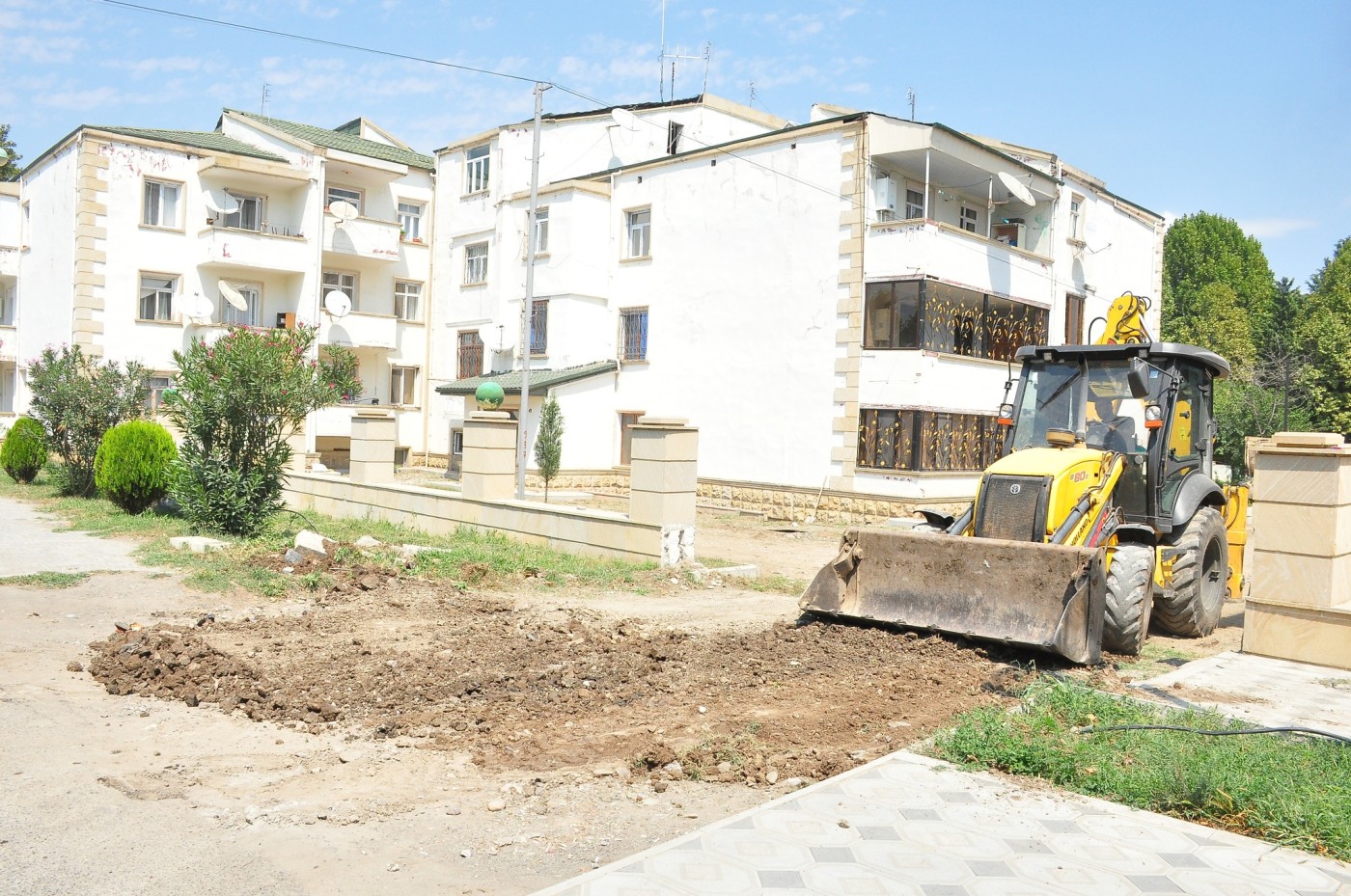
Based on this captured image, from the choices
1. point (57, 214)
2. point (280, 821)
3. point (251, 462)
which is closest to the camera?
point (280, 821)

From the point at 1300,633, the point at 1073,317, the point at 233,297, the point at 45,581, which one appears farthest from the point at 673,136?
the point at 1300,633

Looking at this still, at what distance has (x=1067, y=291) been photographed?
27.9 metres

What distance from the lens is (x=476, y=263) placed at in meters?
33.8

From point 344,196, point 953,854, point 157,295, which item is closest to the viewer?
point 953,854

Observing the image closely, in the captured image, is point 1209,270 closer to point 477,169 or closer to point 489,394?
point 477,169

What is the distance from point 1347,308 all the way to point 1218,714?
51562 mm

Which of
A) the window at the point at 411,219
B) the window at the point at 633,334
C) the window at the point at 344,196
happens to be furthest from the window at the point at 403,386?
the window at the point at 633,334

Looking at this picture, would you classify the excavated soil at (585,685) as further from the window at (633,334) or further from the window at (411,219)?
the window at (411,219)

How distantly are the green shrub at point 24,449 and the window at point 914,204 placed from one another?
65.8 ft

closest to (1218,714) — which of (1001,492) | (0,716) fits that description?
(1001,492)

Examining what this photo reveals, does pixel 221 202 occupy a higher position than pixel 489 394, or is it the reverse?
pixel 221 202

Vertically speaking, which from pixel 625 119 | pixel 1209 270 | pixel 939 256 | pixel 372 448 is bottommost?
pixel 372 448

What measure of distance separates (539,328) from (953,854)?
86.9 ft

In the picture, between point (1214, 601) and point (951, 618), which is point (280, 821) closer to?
point (951, 618)
